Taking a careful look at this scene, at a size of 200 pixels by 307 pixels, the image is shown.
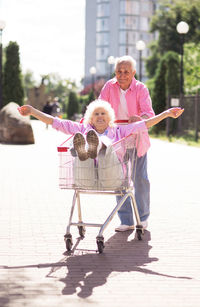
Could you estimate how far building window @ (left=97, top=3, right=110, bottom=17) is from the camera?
11788cm

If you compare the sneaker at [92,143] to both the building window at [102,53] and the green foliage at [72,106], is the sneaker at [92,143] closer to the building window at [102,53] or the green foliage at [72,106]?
the green foliage at [72,106]

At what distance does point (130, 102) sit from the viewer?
6.30 m

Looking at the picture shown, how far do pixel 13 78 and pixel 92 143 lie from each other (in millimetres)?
30266

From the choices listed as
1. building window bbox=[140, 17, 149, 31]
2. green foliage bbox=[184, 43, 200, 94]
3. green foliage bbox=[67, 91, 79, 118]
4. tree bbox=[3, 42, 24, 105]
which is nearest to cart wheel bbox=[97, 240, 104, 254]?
tree bbox=[3, 42, 24, 105]

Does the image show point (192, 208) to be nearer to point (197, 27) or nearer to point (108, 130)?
point (108, 130)

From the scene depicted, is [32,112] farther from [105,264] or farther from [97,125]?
[105,264]

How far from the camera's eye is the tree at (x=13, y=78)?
113ft

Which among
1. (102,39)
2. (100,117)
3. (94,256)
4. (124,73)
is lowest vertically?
(94,256)

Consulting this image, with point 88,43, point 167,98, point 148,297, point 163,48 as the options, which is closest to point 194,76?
point 167,98

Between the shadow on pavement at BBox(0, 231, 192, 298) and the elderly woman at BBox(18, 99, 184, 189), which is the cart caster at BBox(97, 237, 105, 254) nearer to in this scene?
the shadow on pavement at BBox(0, 231, 192, 298)

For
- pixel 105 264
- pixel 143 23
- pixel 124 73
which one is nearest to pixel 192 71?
pixel 124 73

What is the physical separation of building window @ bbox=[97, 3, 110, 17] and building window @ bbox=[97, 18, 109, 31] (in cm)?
94

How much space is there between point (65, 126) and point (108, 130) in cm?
40

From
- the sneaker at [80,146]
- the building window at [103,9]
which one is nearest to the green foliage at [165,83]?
the sneaker at [80,146]
